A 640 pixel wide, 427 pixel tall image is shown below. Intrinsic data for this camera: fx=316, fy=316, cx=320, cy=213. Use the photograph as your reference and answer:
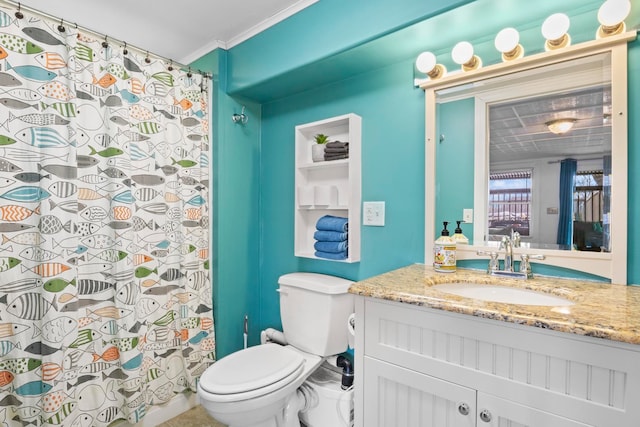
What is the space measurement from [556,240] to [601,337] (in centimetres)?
63

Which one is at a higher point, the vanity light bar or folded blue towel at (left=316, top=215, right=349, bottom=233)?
the vanity light bar

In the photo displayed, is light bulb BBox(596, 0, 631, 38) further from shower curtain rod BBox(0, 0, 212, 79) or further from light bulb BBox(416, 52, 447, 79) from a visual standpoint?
shower curtain rod BBox(0, 0, 212, 79)

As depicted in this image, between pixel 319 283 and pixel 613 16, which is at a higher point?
pixel 613 16

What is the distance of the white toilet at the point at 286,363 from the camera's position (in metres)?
1.34

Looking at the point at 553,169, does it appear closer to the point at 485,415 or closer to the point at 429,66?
the point at 429,66

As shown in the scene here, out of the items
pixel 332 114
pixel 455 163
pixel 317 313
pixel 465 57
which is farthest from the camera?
pixel 332 114

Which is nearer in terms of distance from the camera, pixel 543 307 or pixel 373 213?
pixel 543 307

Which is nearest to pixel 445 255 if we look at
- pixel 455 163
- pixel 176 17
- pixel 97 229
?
pixel 455 163

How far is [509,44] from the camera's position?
130 centimetres

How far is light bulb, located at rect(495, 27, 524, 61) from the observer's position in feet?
4.23

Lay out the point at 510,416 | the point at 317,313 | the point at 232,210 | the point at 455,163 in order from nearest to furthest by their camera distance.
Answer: the point at 510,416
the point at 455,163
the point at 317,313
the point at 232,210

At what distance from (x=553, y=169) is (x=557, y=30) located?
525 mm

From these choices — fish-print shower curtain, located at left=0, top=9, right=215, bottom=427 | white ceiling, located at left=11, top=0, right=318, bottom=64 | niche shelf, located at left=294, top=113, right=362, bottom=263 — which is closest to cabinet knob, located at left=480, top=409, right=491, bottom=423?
niche shelf, located at left=294, top=113, right=362, bottom=263

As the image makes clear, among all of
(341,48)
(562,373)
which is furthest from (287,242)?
(562,373)
